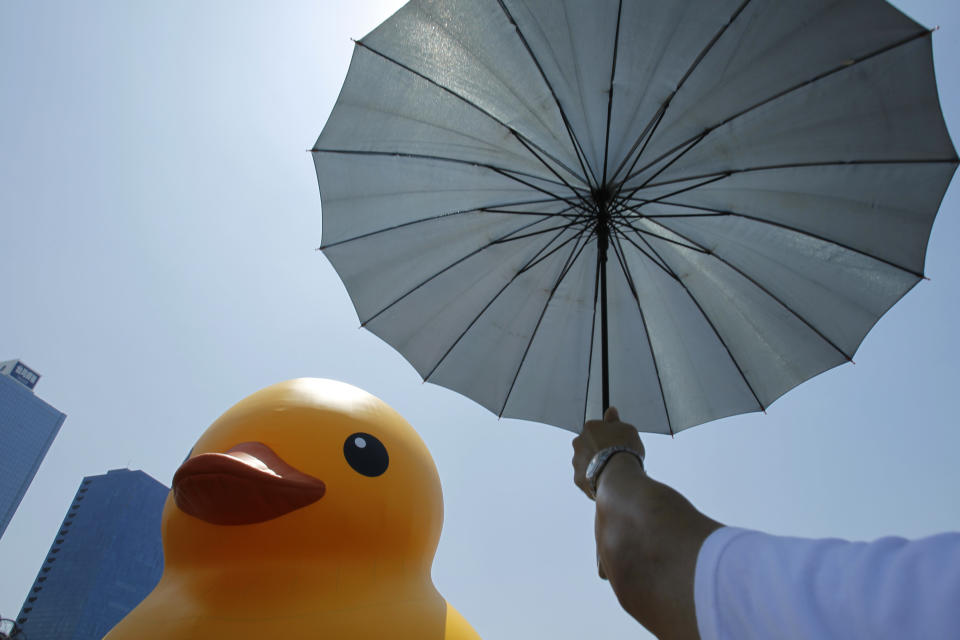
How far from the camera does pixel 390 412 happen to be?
15.1ft

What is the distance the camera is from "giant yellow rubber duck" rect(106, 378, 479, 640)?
10.5ft

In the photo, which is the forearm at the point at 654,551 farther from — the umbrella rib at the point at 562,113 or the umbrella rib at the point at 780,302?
the umbrella rib at the point at 780,302

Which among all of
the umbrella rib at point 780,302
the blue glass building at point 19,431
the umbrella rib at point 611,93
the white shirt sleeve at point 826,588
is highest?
the blue glass building at point 19,431

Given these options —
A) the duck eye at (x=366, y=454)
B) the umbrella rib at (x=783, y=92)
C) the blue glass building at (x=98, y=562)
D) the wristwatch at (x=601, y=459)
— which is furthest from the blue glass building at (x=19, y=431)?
the wristwatch at (x=601, y=459)

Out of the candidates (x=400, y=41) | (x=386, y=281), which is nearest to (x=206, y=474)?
(x=386, y=281)

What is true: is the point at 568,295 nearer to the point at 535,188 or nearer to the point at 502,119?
the point at 535,188

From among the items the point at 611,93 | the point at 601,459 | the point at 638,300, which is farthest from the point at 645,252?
the point at 601,459

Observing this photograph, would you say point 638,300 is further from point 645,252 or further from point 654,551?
point 654,551

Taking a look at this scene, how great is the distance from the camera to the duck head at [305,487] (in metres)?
3.30

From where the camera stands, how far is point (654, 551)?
2.70 feet

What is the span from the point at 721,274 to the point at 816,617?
3.11 metres

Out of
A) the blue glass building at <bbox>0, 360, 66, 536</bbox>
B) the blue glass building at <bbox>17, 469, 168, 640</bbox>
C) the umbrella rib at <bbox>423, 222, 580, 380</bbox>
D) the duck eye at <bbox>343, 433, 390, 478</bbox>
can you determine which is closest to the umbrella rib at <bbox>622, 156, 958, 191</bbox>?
the umbrella rib at <bbox>423, 222, 580, 380</bbox>

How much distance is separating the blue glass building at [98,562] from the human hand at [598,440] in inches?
3918

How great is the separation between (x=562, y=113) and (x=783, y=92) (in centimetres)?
111
